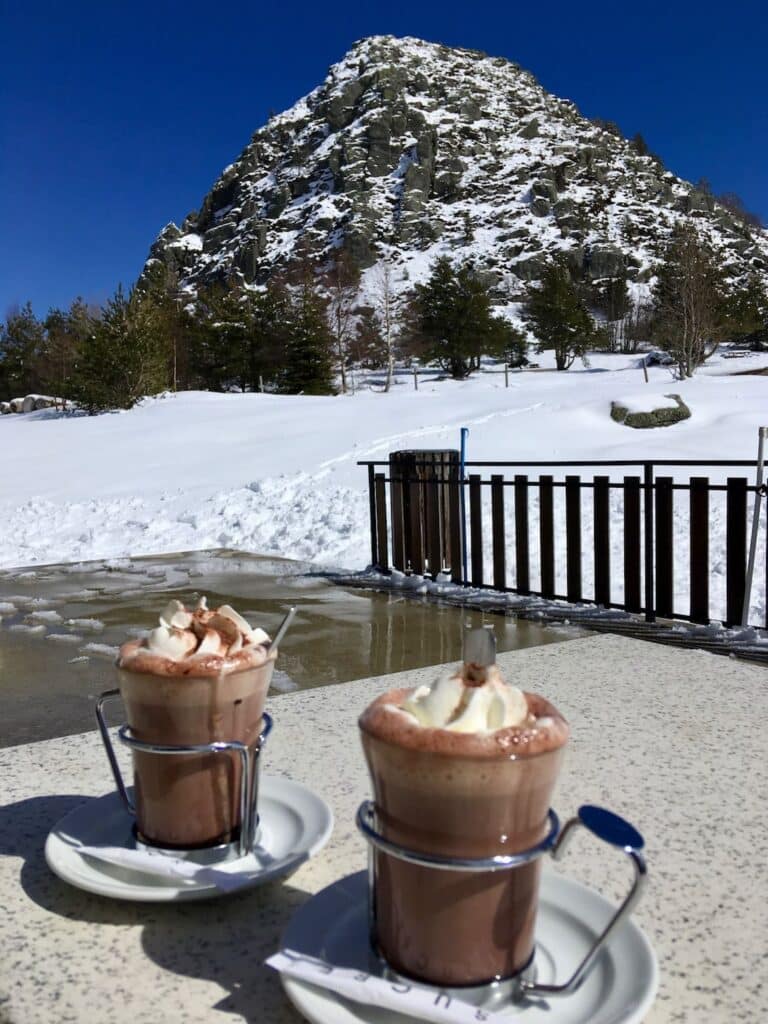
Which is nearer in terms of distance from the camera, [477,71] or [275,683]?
[275,683]

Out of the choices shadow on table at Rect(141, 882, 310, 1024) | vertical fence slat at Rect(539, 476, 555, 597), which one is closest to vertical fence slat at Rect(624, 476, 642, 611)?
vertical fence slat at Rect(539, 476, 555, 597)

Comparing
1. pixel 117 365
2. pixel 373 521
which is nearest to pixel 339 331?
pixel 117 365

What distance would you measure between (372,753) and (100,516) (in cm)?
1075

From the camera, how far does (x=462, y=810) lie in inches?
35.8

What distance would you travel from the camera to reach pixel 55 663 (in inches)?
159

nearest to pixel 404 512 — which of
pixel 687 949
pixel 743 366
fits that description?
pixel 687 949

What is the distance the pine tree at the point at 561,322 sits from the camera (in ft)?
153

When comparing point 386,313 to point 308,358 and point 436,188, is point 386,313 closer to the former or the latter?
point 308,358

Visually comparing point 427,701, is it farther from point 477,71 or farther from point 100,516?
point 477,71

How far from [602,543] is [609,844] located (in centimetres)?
434

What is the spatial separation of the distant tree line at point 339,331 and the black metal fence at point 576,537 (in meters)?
26.4

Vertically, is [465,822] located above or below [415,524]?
above

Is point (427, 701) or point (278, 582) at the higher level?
point (427, 701)

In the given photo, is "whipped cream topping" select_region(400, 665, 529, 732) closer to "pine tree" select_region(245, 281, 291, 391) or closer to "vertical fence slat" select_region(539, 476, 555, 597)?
"vertical fence slat" select_region(539, 476, 555, 597)
